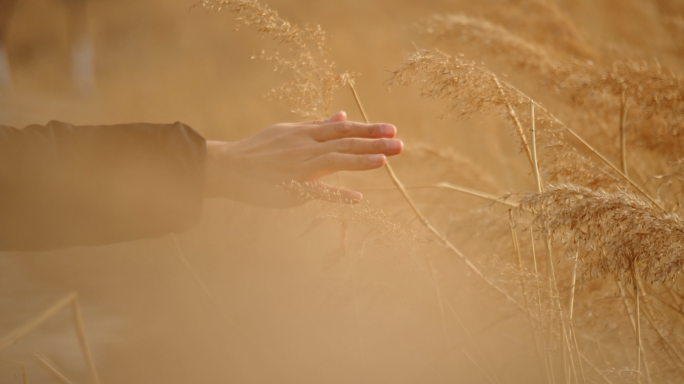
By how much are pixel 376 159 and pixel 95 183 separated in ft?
1.57

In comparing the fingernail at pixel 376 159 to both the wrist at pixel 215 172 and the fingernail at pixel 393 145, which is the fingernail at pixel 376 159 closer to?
the fingernail at pixel 393 145

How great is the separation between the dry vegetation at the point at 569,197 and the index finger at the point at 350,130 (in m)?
0.04

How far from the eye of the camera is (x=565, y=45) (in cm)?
129

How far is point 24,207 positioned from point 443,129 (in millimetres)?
1508

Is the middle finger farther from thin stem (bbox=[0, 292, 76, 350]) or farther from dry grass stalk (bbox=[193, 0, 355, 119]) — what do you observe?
thin stem (bbox=[0, 292, 76, 350])

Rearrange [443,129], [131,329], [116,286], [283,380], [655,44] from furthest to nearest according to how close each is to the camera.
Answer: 1. [443,129]
2. [655,44]
3. [116,286]
4. [131,329]
5. [283,380]

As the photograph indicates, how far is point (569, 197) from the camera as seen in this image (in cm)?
52

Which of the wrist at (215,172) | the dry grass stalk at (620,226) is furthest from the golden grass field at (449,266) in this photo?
the wrist at (215,172)

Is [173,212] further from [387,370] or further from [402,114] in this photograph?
[402,114]

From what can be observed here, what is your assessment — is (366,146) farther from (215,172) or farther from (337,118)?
(215,172)

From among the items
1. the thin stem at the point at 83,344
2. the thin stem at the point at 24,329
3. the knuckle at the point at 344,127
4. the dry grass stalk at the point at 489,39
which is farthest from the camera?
the dry grass stalk at the point at 489,39

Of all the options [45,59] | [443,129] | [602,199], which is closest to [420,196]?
[443,129]

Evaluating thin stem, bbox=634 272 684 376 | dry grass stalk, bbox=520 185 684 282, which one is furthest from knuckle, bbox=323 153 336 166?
thin stem, bbox=634 272 684 376

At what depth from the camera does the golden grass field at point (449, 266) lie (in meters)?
0.63
